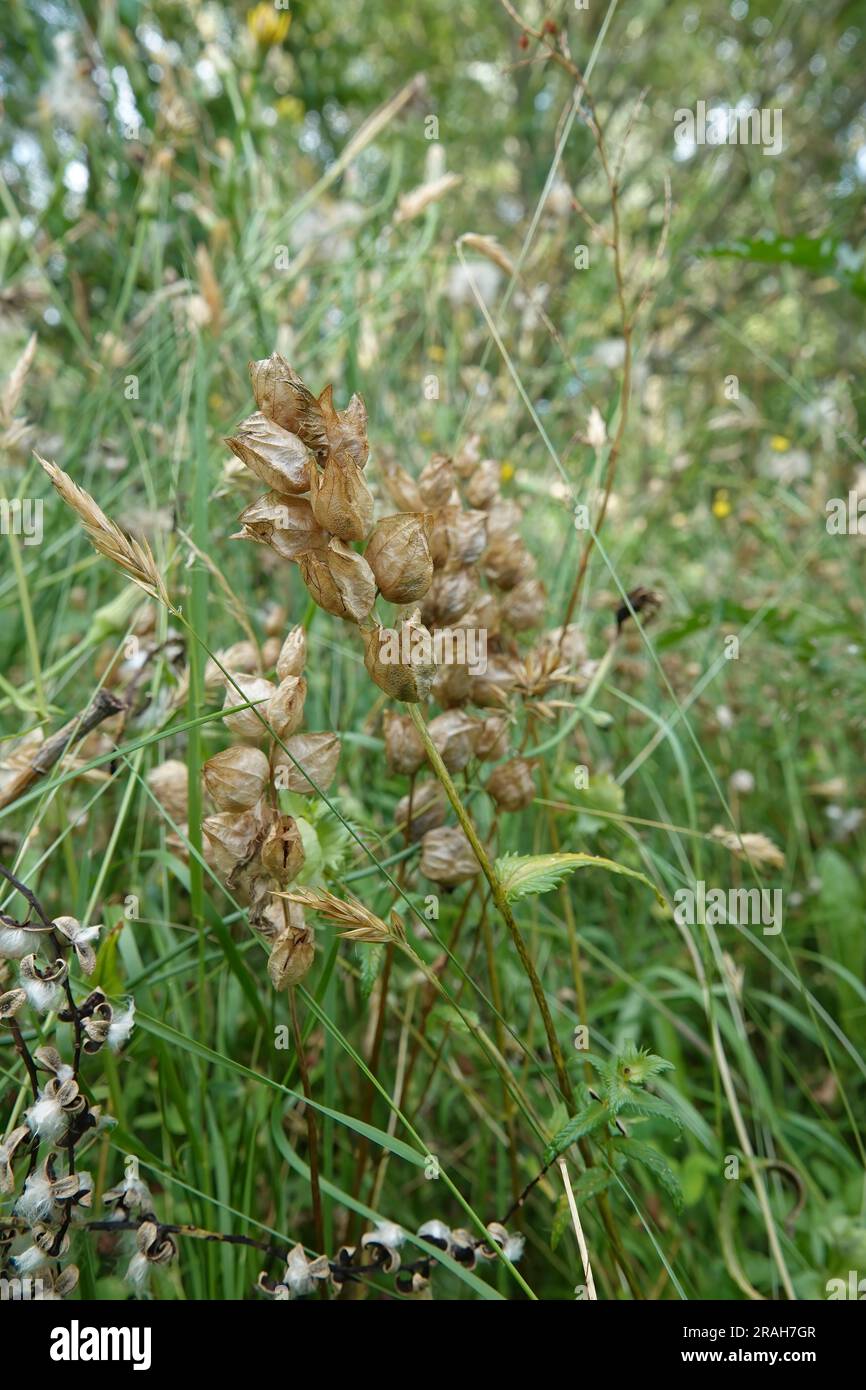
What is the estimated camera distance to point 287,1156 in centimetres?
51

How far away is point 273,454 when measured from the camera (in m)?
0.38

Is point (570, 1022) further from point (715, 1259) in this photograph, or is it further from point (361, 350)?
point (361, 350)

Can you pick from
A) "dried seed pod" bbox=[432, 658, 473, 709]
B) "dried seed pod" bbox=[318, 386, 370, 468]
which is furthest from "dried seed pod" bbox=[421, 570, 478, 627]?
"dried seed pod" bbox=[318, 386, 370, 468]

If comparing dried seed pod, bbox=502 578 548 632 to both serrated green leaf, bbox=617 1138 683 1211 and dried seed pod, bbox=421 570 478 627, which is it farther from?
serrated green leaf, bbox=617 1138 683 1211

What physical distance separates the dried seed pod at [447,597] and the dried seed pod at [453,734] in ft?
0.18

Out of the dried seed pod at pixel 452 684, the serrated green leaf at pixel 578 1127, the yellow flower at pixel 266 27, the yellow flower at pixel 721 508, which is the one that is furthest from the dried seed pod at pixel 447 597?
the yellow flower at pixel 721 508

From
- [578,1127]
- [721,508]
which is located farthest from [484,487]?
[721,508]

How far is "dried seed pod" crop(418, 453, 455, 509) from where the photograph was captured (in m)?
0.54

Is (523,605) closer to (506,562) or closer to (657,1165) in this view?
(506,562)

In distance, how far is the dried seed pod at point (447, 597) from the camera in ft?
1.66

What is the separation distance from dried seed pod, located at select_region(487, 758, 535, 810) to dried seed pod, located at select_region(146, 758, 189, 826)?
19cm

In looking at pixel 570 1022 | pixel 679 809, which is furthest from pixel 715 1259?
pixel 679 809

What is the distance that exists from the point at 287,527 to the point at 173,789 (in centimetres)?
24
